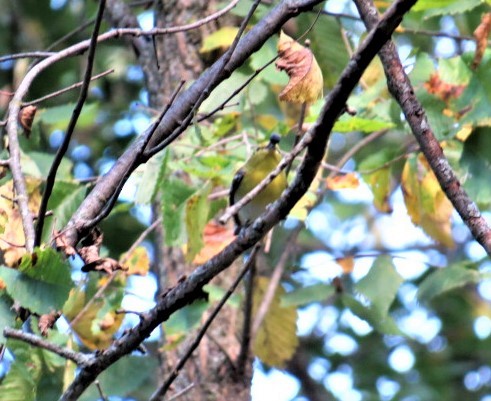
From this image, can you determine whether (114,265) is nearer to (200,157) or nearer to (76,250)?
(76,250)

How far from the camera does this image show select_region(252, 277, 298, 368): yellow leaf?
120 inches

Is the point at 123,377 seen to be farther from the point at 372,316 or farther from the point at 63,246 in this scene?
the point at 63,246

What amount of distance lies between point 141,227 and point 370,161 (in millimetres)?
1785

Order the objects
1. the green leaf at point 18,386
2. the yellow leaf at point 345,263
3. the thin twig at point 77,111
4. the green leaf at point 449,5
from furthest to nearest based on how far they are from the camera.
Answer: the yellow leaf at point 345,263, the green leaf at point 449,5, the green leaf at point 18,386, the thin twig at point 77,111

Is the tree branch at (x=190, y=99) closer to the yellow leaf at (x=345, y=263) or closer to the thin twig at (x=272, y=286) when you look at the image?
the thin twig at (x=272, y=286)

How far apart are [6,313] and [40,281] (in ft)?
0.26

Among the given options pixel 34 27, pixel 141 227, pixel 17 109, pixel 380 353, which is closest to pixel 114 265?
pixel 17 109

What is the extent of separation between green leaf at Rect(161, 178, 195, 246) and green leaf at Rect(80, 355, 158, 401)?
22.4 inches

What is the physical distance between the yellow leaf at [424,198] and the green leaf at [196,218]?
23.7 inches

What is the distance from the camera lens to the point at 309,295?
285 cm

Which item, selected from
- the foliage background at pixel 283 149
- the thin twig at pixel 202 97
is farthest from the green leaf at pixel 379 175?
the thin twig at pixel 202 97

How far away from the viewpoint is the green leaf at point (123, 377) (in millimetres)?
2855

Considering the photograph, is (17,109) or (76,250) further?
(17,109)

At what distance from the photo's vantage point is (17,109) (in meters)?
1.91
